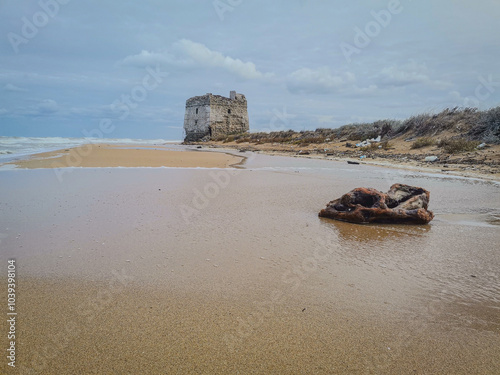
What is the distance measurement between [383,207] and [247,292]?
249 cm

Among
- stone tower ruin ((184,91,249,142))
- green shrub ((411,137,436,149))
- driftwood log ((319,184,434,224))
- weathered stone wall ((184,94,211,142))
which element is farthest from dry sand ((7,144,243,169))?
weathered stone wall ((184,94,211,142))

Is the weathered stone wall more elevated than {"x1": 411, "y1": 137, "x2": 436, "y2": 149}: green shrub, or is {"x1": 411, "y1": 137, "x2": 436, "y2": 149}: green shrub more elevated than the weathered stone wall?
the weathered stone wall

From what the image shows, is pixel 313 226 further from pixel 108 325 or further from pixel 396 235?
pixel 108 325

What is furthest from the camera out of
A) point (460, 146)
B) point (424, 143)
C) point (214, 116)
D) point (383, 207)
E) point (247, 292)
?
point (214, 116)

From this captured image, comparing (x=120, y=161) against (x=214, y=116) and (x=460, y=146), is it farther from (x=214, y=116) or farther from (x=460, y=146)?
(x=214, y=116)

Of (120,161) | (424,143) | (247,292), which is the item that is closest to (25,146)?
(120,161)

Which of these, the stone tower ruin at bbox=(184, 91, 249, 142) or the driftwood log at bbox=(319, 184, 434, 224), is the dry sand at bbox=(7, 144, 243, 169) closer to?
the driftwood log at bbox=(319, 184, 434, 224)

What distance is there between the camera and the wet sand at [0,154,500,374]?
→ 1377 millimetres

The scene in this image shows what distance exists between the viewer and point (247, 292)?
6.37 feet

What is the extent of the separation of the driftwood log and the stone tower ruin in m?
31.7

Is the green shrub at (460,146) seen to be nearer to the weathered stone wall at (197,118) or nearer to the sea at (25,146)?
the sea at (25,146)

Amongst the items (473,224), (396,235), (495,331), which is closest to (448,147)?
(473,224)

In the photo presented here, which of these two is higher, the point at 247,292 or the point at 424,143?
the point at 424,143

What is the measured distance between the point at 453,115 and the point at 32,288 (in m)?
19.0
